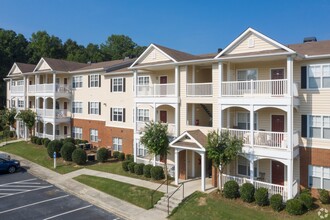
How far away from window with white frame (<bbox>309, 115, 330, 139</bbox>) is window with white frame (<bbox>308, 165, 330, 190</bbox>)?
2068mm

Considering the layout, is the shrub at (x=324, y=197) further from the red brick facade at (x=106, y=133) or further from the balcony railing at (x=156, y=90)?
the red brick facade at (x=106, y=133)

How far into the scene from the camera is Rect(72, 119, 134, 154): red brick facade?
29.7 m

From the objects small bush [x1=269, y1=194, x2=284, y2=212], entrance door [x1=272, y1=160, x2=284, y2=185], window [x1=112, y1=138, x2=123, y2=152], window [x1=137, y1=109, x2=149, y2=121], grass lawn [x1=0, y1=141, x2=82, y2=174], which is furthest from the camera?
window [x1=112, y1=138, x2=123, y2=152]

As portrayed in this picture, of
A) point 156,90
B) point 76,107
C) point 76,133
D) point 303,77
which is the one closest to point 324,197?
point 303,77

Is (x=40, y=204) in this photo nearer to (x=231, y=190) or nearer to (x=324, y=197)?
(x=231, y=190)

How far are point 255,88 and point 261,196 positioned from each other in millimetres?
7220

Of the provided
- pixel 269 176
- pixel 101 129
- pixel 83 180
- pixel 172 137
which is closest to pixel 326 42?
pixel 269 176

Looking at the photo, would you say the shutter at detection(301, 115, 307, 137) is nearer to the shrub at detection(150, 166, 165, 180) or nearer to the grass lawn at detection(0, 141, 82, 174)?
the shrub at detection(150, 166, 165, 180)

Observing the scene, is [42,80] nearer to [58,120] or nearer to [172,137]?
[58,120]

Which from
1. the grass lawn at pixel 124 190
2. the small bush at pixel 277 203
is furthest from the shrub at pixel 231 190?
the grass lawn at pixel 124 190

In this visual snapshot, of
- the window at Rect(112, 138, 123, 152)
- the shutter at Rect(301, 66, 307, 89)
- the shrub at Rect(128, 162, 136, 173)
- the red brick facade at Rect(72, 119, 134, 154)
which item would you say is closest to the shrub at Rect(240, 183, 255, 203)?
the shutter at Rect(301, 66, 307, 89)

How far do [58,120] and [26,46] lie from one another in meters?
41.7

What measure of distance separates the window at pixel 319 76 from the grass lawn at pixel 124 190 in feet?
40.9

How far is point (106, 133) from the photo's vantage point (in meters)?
32.2
